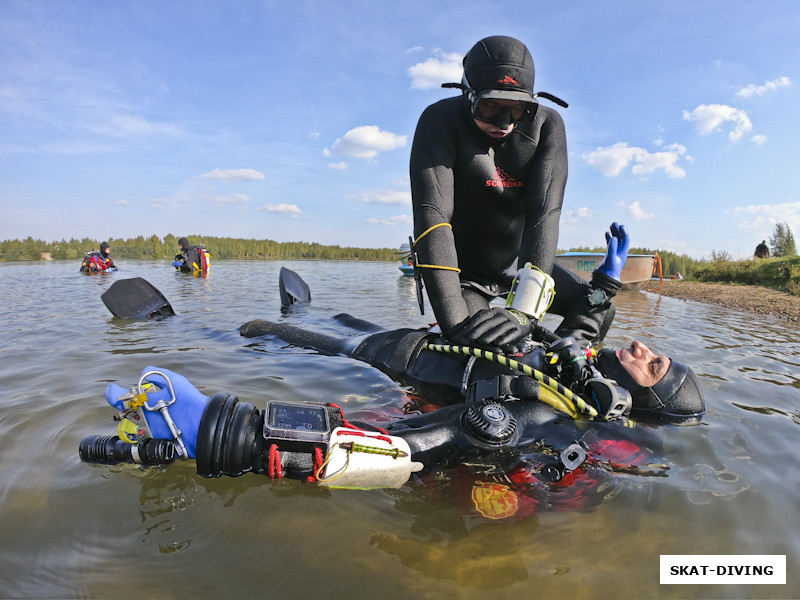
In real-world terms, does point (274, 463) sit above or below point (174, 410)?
below

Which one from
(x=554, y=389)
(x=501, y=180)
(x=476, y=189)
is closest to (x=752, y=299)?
(x=501, y=180)

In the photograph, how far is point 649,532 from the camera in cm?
161

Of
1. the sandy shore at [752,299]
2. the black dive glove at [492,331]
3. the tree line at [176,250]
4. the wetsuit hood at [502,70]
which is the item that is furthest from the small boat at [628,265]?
the tree line at [176,250]

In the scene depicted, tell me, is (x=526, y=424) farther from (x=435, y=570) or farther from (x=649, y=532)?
Answer: (x=435, y=570)

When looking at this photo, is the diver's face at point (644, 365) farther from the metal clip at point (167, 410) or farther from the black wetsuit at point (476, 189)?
the metal clip at point (167, 410)

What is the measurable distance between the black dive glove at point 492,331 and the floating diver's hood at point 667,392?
0.54 metres

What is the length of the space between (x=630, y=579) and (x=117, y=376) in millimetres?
3338

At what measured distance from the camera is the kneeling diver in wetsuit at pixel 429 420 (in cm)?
160

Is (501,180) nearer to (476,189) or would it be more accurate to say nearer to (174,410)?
(476,189)

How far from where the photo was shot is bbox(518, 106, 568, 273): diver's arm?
116 inches

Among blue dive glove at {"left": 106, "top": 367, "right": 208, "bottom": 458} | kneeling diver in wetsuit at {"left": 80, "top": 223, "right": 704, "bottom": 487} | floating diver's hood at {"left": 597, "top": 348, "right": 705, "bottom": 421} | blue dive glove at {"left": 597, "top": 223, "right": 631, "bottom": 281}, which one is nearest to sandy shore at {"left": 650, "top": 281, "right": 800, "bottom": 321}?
blue dive glove at {"left": 597, "top": 223, "right": 631, "bottom": 281}

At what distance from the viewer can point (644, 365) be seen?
92.8 inches

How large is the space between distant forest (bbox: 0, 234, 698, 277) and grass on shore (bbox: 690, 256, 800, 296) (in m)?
Result: 3.04

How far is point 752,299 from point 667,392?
8.89m
